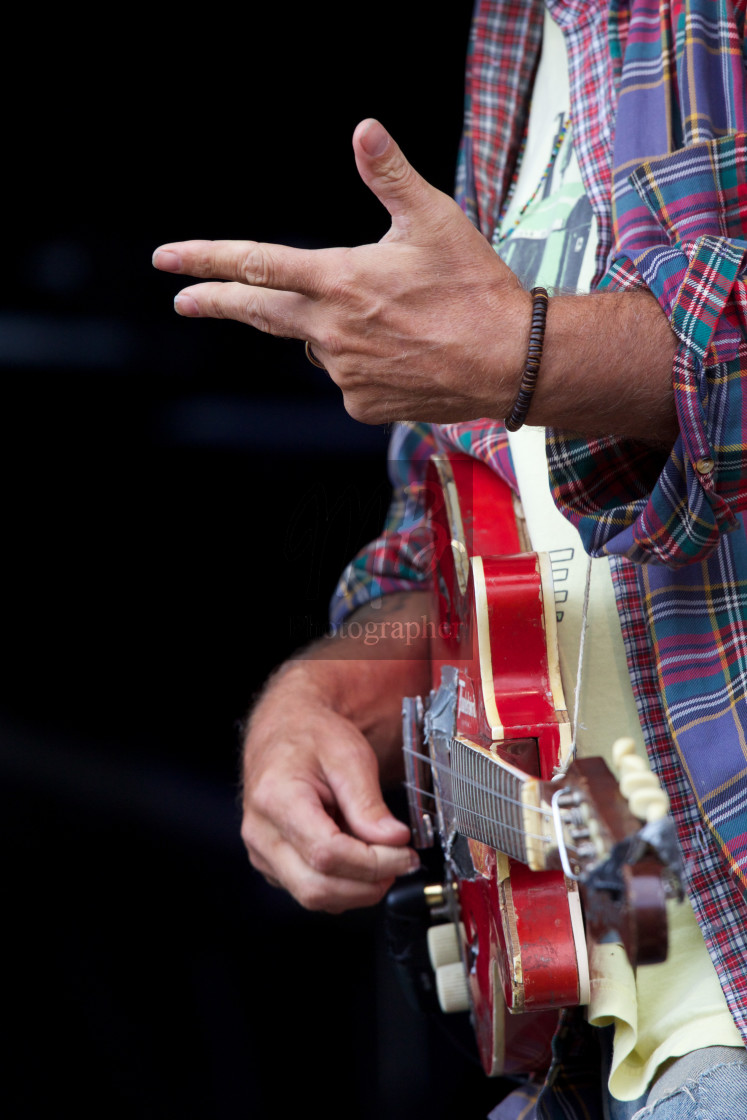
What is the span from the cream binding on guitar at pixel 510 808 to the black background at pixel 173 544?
2.16 feet

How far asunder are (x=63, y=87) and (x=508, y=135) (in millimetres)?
736

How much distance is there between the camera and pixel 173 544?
1.65m

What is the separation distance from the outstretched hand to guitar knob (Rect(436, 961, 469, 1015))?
0.71 meters

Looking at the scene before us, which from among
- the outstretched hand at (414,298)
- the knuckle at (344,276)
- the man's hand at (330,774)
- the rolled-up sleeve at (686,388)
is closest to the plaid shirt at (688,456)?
the rolled-up sleeve at (686,388)

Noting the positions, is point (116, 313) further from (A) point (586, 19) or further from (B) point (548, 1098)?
(B) point (548, 1098)

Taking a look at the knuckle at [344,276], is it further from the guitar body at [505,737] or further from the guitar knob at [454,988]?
the guitar knob at [454,988]

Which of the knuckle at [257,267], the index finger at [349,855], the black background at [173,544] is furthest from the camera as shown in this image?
the black background at [173,544]

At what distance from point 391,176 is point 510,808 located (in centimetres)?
45

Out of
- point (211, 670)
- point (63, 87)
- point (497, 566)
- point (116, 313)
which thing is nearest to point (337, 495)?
point (211, 670)

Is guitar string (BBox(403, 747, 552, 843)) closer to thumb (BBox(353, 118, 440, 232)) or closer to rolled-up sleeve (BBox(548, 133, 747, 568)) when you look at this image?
rolled-up sleeve (BBox(548, 133, 747, 568))

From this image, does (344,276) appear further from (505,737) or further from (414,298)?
(505,737)

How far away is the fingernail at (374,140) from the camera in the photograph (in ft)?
1.98

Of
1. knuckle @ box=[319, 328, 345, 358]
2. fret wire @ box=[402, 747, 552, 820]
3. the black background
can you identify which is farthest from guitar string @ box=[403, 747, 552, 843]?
the black background

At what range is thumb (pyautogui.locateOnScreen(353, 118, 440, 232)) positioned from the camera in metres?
0.60
